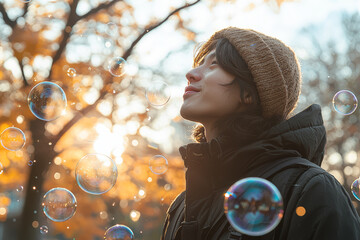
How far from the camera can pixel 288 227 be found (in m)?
1.56

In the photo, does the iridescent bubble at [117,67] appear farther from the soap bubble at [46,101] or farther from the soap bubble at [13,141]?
the soap bubble at [13,141]

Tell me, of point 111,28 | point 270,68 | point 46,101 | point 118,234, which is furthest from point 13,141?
point 270,68

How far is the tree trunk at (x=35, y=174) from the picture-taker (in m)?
5.71

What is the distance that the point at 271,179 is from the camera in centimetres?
177

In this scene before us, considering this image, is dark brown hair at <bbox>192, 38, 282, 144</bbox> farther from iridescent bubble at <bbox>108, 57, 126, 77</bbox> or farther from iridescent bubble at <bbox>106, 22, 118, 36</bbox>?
iridescent bubble at <bbox>106, 22, 118, 36</bbox>

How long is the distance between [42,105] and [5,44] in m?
2.30

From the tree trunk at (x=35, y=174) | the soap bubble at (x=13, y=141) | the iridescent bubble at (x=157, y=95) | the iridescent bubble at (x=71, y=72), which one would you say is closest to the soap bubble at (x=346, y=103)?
the iridescent bubble at (x=157, y=95)

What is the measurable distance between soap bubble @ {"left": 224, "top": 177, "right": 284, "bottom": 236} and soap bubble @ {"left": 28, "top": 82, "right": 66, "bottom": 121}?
113 inches

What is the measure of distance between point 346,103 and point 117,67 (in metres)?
2.84

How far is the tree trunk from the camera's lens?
5707 millimetres

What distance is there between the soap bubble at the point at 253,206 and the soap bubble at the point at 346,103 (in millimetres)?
3083

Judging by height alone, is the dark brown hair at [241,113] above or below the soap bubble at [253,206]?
above

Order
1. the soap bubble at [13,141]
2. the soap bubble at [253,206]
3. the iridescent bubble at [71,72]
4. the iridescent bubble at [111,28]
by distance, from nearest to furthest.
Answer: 1. the soap bubble at [253,206]
2. the soap bubble at [13,141]
3. the iridescent bubble at [71,72]
4. the iridescent bubble at [111,28]

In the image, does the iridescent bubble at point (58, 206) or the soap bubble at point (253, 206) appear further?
the iridescent bubble at point (58, 206)
